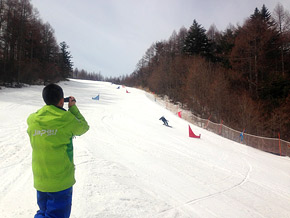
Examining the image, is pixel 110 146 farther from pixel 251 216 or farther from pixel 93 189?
pixel 251 216

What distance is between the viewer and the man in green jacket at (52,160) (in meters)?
1.80

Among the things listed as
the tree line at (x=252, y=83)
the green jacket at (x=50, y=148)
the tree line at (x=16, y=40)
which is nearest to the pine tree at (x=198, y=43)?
the tree line at (x=252, y=83)

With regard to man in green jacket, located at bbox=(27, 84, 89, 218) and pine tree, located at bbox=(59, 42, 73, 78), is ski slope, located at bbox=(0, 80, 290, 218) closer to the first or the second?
man in green jacket, located at bbox=(27, 84, 89, 218)

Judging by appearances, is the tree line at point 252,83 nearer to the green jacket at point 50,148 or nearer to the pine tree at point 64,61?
the green jacket at point 50,148

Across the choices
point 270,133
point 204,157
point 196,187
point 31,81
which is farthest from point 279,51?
point 31,81

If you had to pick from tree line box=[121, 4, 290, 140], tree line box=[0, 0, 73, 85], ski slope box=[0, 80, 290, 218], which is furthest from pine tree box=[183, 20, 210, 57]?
ski slope box=[0, 80, 290, 218]

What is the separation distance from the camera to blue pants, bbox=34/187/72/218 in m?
1.77

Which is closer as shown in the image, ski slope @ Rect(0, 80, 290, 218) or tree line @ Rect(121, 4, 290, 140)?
ski slope @ Rect(0, 80, 290, 218)

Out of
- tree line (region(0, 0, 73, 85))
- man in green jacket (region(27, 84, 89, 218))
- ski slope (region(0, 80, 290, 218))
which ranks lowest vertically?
ski slope (region(0, 80, 290, 218))

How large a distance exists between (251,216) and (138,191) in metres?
2.51

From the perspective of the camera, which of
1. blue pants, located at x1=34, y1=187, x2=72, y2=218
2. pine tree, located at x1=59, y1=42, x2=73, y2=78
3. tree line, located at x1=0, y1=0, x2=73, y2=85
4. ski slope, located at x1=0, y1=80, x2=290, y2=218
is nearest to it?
blue pants, located at x1=34, y1=187, x2=72, y2=218

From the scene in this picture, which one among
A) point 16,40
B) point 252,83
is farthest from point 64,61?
point 252,83

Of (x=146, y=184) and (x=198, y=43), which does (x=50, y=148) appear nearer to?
(x=146, y=184)

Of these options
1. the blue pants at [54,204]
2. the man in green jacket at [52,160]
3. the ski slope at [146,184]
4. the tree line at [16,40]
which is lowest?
the ski slope at [146,184]
